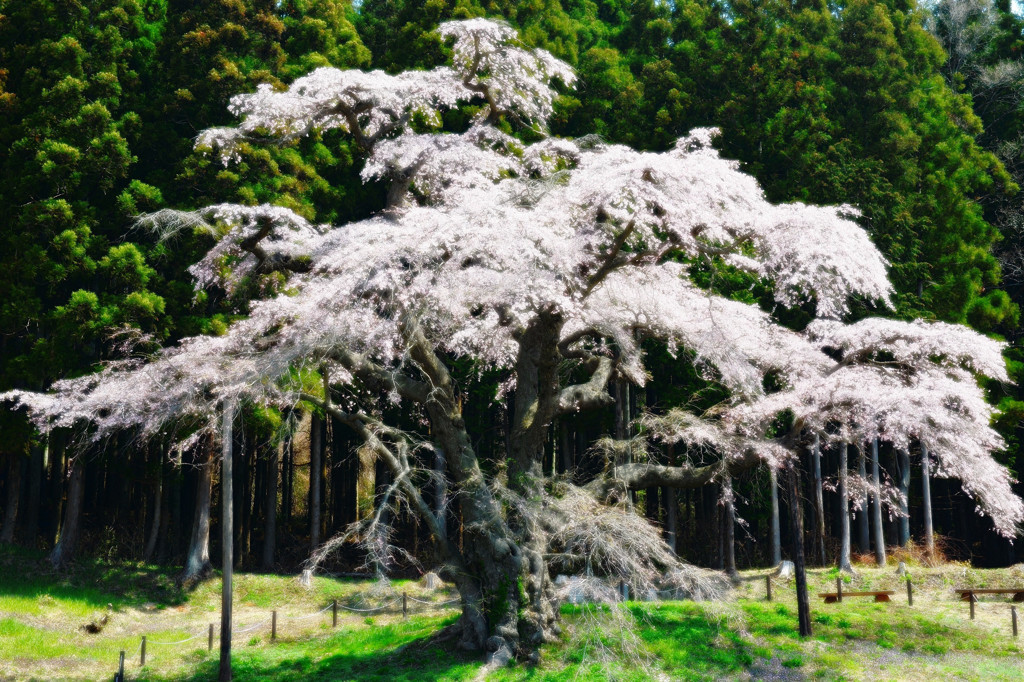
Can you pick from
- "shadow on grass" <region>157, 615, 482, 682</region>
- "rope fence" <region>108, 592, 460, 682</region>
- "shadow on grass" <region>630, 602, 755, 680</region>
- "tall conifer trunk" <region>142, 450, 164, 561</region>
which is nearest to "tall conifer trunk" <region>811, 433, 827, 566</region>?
"shadow on grass" <region>630, 602, 755, 680</region>

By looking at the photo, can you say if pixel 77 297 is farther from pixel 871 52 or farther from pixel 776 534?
pixel 871 52

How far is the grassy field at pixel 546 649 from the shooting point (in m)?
11.5

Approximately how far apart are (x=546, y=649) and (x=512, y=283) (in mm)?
5080

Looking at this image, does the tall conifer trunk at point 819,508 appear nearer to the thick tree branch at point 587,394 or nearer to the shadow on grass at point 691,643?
the shadow on grass at point 691,643

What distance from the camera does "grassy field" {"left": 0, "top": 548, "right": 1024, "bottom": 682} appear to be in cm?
1152

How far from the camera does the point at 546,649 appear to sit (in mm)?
11984

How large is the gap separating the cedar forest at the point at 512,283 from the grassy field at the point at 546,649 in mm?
739

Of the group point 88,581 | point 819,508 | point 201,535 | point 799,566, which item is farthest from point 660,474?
point 88,581

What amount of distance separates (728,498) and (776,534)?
5.30 meters

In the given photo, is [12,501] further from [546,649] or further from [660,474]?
[660,474]

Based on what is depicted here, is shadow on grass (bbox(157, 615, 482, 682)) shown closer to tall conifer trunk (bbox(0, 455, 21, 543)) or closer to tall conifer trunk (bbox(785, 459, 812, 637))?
tall conifer trunk (bbox(785, 459, 812, 637))

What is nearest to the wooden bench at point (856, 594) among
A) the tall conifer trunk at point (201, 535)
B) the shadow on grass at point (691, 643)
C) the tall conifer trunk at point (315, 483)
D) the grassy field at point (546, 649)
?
the grassy field at point (546, 649)

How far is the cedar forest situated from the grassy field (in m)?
0.74

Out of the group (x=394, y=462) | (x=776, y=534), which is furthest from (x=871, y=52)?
(x=394, y=462)
